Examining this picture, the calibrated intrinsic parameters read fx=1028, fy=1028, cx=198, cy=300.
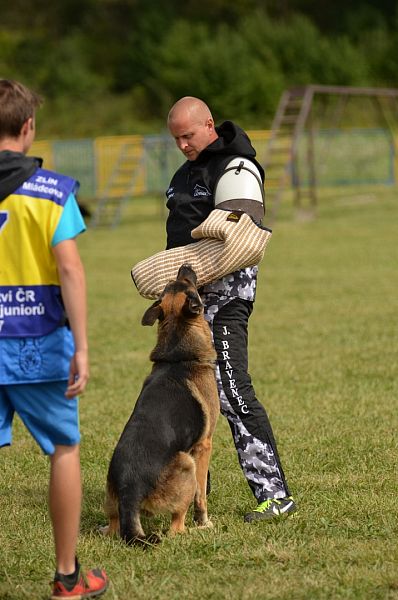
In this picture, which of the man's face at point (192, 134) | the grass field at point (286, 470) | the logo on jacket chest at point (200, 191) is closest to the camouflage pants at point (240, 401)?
the grass field at point (286, 470)

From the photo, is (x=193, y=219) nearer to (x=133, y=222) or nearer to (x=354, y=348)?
(x=354, y=348)

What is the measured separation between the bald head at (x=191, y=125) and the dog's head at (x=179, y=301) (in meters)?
0.58

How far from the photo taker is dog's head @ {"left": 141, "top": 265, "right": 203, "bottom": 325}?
454 centimetres

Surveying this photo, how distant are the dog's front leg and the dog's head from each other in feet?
1.92

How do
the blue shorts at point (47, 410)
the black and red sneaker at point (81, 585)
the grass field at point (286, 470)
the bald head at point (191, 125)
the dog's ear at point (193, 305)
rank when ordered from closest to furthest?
1. the blue shorts at point (47, 410)
2. the black and red sneaker at point (81, 585)
3. the grass field at point (286, 470)
4. the dog's ear at point (193, 305)
5. the bald head at point (191, 125)

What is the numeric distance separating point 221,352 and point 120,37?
52243 millimetres

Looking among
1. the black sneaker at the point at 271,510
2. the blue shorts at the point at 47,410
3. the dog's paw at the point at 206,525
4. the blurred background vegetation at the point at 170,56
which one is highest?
the blurred background vegetation at the point at 170,56

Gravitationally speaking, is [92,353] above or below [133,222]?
below

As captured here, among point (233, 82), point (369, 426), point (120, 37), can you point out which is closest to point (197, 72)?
point (233, 82)

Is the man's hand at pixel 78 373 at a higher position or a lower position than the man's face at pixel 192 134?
lower

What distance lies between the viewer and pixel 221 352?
4797 mm

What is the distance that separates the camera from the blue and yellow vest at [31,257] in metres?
3.45

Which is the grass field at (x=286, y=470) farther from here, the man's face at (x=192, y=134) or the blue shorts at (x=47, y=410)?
the man's face at (x=192, y=134)

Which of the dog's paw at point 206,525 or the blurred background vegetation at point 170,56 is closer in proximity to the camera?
the dog's paw at point 206,525
